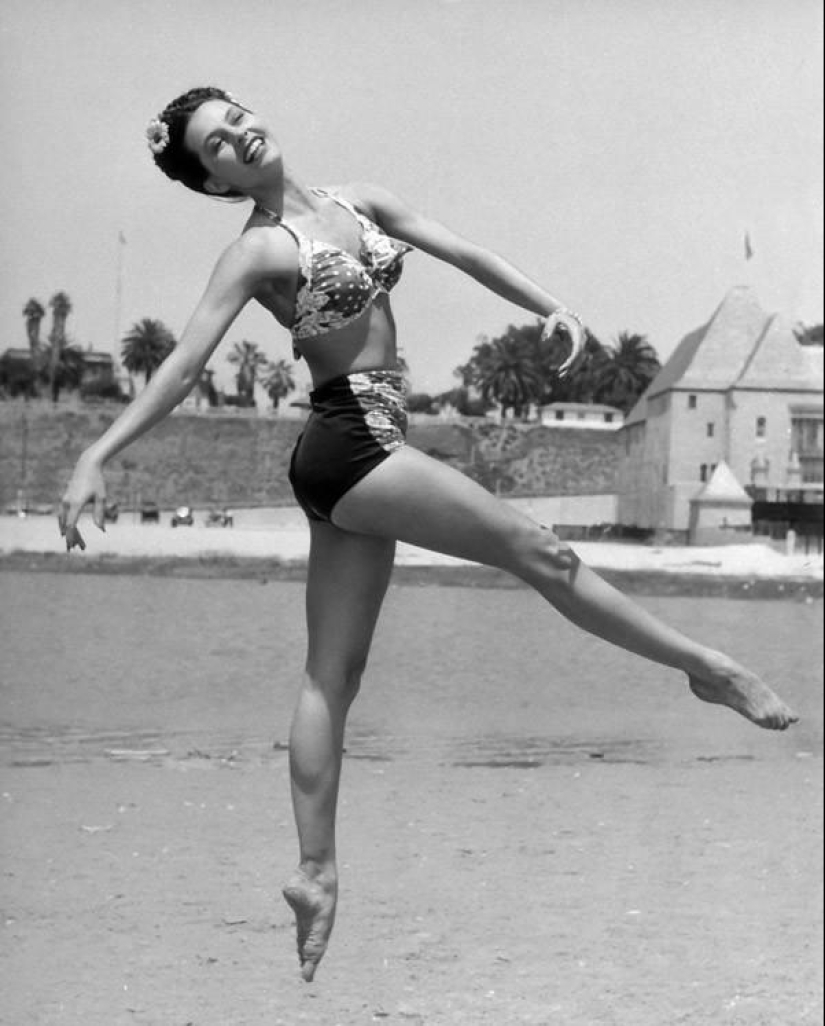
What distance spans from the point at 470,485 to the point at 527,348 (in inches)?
68.1

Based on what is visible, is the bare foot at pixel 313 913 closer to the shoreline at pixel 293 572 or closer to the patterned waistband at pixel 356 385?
the patterned waistband at pixel 356 385

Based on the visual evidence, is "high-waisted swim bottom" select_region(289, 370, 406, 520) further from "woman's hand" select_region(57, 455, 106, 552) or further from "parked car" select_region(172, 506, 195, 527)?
"parked car" select_region(172, 506, 195, 527)

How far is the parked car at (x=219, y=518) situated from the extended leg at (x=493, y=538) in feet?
20.6

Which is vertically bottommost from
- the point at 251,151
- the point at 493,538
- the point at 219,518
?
the point at 219,518

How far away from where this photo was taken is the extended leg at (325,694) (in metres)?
2.24

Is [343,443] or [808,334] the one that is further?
[808,334]

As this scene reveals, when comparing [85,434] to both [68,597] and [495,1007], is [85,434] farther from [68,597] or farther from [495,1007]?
[68,597]

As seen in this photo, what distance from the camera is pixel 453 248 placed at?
2.29 metres

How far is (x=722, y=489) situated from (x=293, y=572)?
2893mm

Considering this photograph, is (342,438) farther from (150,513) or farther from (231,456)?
(150,513)

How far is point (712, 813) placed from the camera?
1368 cm

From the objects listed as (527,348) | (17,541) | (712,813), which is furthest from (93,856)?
(712,813)

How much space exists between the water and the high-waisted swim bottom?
4.73 meters

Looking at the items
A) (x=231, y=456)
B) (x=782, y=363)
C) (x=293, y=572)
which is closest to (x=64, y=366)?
(x=231, y=456)
